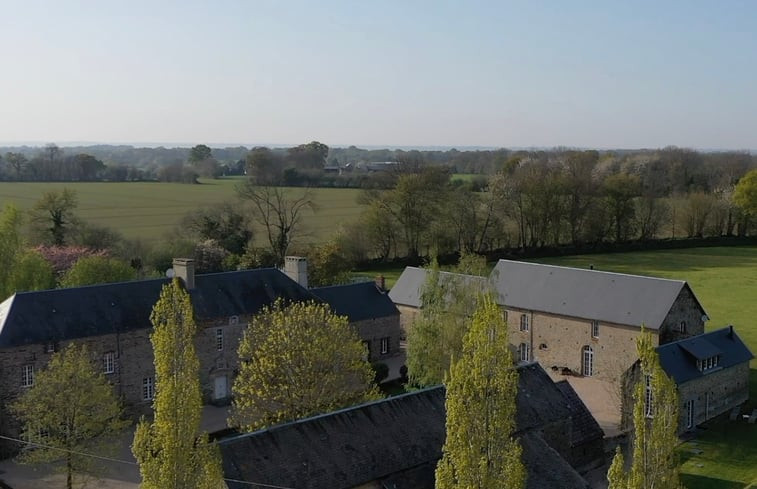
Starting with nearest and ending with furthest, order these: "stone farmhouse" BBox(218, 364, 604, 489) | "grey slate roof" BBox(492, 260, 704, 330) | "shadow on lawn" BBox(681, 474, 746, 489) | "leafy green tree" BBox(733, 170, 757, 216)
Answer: "stone farmhouse" BBox(218, 364, 604, 489), "shadow on lawn" BBox(681, 474, 746, 489), "grey slate roof" BBox(492, 260, 704, 330), "leafy green tree" BBox(733, 170, 757, 216)

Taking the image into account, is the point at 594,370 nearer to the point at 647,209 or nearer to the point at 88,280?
the point at 88,280

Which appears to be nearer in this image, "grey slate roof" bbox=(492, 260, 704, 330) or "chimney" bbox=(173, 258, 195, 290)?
"chimney" bbox=(173, 258, 195, 290)

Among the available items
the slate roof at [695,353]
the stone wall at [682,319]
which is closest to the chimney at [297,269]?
the slate roof at [695,353]

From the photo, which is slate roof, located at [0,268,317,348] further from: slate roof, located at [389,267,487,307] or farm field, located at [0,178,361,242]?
farm field, located at [0,178,361,242]

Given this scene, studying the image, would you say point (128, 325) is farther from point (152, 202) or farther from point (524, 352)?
point (152, 202)

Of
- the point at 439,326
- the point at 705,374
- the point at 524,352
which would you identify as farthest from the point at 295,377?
the point at 524,352

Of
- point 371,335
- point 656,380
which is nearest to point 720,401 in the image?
point 371,335

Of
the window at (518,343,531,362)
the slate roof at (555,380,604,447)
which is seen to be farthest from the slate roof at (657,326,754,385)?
the window at (518,343,531,362)
